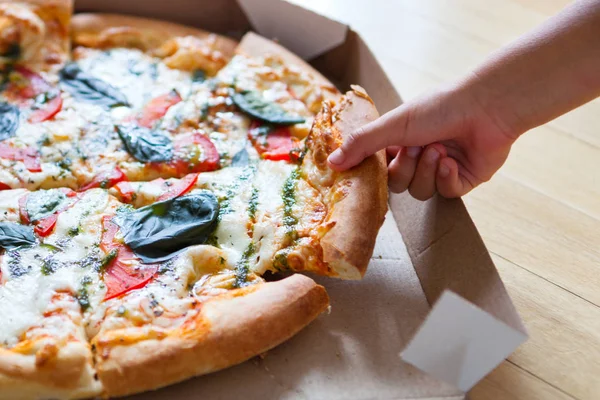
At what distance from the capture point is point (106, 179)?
2746mm

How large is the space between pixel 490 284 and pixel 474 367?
13.6 inches

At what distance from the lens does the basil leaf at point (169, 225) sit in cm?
232

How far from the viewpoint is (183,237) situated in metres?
2.35

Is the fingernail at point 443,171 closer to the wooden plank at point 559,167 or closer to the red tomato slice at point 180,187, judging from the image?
the wooden plank at point 559,167

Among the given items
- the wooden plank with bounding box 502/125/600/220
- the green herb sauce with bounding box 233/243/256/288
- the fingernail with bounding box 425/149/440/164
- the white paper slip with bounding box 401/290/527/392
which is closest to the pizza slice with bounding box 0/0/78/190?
the green herb sauce with bounding box 233/243/256/288

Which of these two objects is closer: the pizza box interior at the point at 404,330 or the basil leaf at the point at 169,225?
the pizza box interior at the point at 404,330

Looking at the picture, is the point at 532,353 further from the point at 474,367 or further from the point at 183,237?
the point at 183,237

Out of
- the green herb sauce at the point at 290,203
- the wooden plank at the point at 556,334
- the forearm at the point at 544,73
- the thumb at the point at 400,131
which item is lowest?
the wooden plank at the point at 556,334

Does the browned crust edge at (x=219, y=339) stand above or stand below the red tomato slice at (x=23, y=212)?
above

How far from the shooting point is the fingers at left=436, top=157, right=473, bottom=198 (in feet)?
7.99

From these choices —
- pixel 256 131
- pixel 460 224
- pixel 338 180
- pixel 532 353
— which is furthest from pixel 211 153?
pixel 532 353

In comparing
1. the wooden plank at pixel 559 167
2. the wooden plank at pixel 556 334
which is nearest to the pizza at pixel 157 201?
the wooden plank at pixel 556 334

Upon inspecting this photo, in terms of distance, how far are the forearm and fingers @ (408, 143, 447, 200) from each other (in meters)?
0.25

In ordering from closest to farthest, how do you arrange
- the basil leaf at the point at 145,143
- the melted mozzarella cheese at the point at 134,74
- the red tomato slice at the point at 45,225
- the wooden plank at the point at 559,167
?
the red tomato slice at the point at 45,225
the basil leaf at the point at 145,143
the wooden plank at the point at 559,167
the melted mozzarella cheese at the point at 134,74
